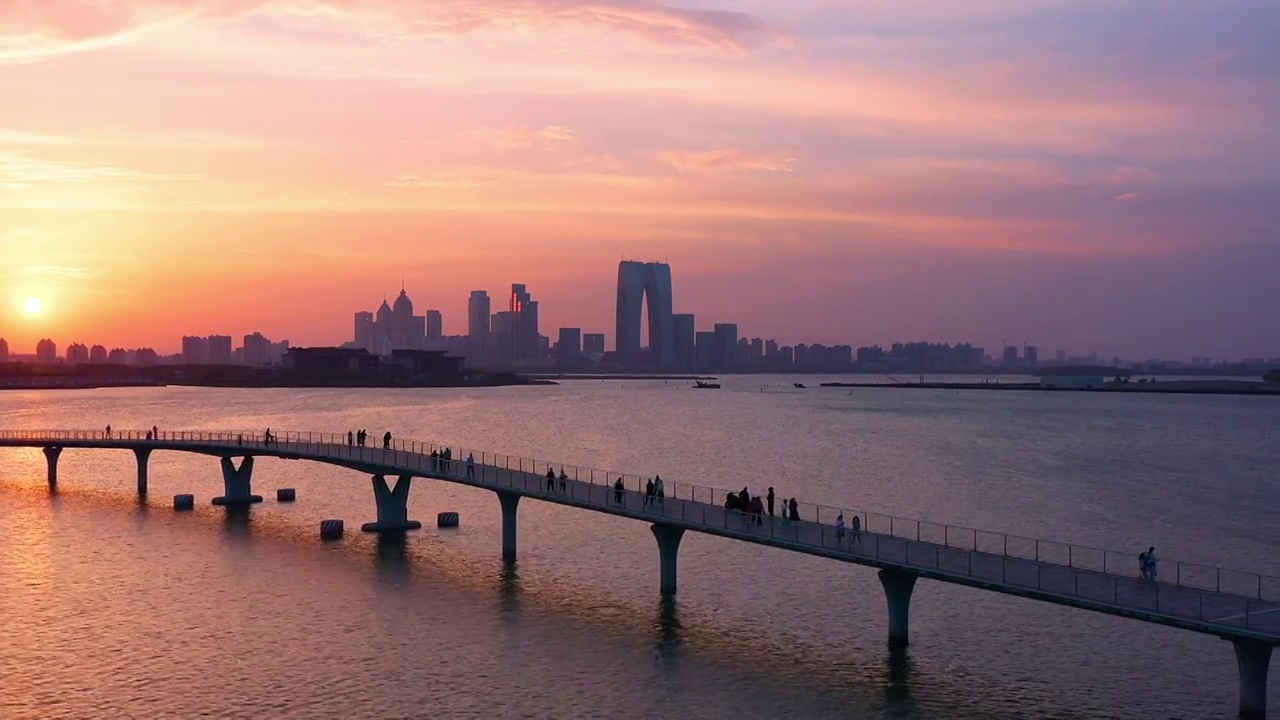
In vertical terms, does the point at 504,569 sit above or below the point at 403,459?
below

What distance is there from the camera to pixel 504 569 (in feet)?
178

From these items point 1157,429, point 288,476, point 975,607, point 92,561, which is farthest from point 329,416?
point 975,607

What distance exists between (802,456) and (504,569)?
66625 mm

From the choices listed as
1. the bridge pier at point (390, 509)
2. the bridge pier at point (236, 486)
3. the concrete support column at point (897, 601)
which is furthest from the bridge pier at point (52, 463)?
the concrete support column at point (897, 601)

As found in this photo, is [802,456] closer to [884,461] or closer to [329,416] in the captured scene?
[884,461]

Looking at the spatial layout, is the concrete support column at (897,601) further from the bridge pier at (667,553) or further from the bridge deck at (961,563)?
the bridge pier at (667,553)

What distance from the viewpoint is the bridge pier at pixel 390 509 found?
64938 millimetres

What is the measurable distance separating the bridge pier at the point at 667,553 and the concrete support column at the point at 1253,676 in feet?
72.1

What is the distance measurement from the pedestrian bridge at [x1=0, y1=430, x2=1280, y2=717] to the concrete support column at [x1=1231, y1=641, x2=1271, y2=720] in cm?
3

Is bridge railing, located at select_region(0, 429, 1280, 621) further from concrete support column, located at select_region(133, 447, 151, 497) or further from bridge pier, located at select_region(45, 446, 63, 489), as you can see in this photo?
bridge pier, located at select_region(45, 446, 63, 489)

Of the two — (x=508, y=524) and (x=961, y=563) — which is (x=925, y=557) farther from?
(x=508, y=524)

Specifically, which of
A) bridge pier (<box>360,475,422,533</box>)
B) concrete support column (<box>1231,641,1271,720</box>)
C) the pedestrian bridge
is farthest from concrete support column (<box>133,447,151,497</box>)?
concrete support column (<box>1231,641,1271,720</box>)

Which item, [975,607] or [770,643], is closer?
[770,643]

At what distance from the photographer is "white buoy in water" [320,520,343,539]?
63.5m
